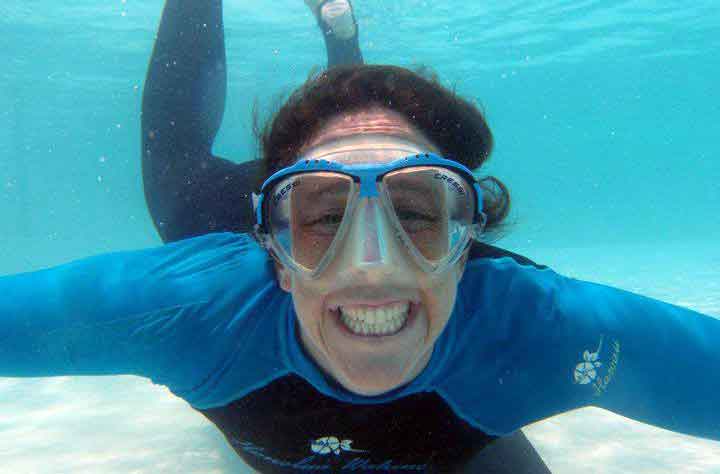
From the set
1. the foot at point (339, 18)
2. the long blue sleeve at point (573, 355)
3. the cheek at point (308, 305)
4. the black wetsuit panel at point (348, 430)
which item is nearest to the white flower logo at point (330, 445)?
the black wetsuit panel at point (348, 430)

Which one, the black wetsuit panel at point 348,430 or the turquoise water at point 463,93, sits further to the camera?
the turquoise water at point 463,93

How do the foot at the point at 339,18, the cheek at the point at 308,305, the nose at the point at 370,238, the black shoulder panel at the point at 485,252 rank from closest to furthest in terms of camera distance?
the nose at the point at 370,238
the cheek at the point at 308,305
the black shoulder panel at the point at 485,252
the foot at the point at 339,18

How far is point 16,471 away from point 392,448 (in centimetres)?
303

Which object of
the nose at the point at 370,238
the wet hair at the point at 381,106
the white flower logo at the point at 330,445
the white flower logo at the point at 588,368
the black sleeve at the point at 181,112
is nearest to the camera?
the nose at the point at 370,238

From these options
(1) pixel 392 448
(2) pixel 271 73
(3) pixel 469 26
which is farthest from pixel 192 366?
(2) pixel 271 73

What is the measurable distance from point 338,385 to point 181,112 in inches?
148

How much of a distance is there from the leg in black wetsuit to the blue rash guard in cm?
230

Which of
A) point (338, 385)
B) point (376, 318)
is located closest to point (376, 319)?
point (376, 318)

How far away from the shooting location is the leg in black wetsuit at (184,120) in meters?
5.01

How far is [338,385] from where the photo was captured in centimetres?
258

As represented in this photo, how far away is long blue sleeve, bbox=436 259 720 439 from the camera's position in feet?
7.77

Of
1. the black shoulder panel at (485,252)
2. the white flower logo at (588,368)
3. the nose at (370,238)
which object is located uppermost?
the nose at (370,238)

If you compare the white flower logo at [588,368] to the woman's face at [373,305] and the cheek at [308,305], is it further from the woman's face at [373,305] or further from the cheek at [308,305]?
the cheek at [308,305]

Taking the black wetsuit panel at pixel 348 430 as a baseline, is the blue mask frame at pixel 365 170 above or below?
above
